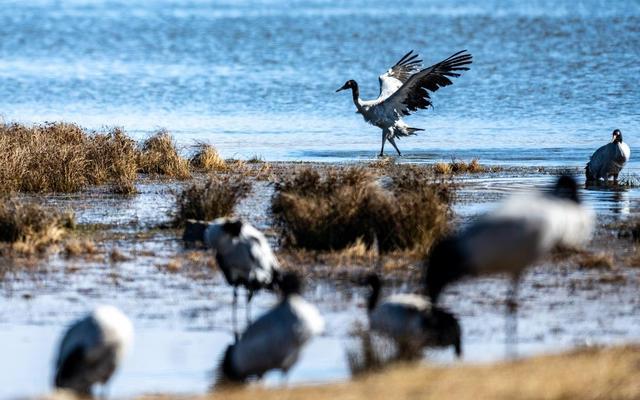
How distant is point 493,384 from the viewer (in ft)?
26.3

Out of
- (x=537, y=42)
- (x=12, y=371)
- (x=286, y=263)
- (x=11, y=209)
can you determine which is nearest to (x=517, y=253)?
(x=12, y=371)

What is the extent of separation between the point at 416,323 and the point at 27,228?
225 inches

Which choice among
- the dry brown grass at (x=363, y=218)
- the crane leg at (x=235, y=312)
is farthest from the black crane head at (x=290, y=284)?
the dry brown grass at (x=363, y=218)

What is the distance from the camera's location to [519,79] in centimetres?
4484

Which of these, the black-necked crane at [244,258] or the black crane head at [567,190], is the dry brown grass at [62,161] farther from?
the black crane head at [567,190]

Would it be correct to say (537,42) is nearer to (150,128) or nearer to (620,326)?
(150,128)

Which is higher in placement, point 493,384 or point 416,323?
point 416,323

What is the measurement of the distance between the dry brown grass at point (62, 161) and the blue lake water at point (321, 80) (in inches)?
198

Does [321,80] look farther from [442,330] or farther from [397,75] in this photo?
[442,330]

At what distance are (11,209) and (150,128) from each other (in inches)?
673

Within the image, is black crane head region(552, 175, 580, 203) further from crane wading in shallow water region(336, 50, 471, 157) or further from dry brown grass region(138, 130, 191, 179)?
crane wading in shallow water region(336, 50, 471, 157)

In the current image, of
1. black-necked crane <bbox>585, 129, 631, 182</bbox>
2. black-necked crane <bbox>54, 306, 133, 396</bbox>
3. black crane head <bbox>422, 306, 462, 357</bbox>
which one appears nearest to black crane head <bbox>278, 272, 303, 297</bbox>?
black crane head <bbox>422, 306, 462, 357</bbox>

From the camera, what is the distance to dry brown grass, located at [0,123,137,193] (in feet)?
60.0

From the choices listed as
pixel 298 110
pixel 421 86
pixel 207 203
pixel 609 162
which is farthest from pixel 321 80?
pixel 207 203
